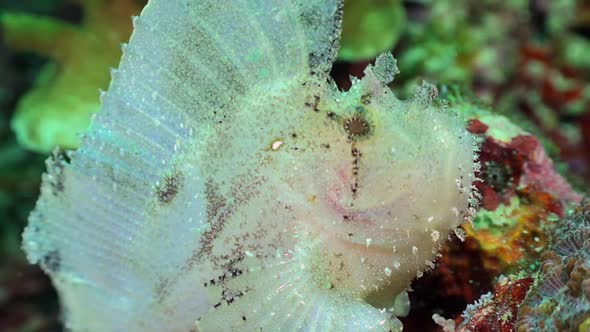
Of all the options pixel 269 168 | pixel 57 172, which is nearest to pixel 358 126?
pixel 269 168

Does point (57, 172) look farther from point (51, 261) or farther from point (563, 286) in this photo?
point (563, 286)

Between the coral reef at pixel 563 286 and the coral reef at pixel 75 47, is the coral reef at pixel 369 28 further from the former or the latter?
the coral reef at pixel 563 286

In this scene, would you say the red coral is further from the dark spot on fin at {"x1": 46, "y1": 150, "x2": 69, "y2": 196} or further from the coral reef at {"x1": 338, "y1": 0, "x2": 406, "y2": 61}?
the coral reef at {"x1": 338, "y1": 0, "x2": 406, "y2": 61}

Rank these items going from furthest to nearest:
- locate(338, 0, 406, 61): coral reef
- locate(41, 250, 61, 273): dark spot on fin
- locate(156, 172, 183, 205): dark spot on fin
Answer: locate(338, 0, 406, 61): coral reef
locate(41, 250, 61, 273): dark spot on fin
locate(156, 172, 183, 205): dark spot on fin

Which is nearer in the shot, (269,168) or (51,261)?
(269,168)

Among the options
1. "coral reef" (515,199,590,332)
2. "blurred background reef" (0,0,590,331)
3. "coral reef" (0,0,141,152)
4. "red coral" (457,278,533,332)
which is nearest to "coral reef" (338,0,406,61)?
"blurred background reef" (0,0,590,331)

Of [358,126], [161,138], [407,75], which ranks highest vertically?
[161,138]

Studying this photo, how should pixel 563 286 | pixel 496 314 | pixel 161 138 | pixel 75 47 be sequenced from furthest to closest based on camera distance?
pixel 75 47
pixel 161 138
pixel 496 314
pixel 563 286

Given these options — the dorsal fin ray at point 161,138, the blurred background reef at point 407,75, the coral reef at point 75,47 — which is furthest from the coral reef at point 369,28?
the dorsal fin ray at point 161,138
